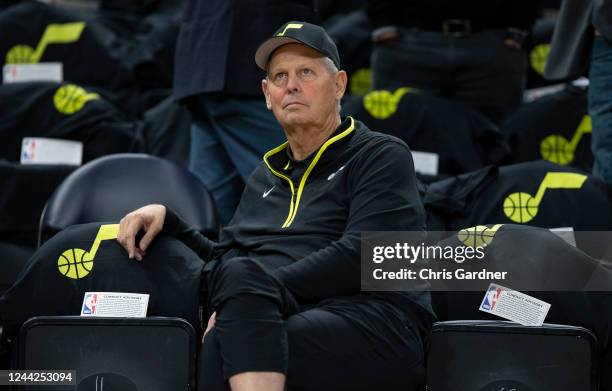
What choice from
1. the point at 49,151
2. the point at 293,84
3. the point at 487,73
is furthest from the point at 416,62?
the point at 293,84

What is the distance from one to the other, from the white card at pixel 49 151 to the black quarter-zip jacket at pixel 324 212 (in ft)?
4.51

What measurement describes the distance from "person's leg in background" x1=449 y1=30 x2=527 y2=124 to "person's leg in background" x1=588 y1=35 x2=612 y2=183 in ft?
3.23

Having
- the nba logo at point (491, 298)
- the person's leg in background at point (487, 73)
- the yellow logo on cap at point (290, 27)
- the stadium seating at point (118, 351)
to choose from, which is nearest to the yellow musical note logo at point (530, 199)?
the nba logo at point (491, 298)

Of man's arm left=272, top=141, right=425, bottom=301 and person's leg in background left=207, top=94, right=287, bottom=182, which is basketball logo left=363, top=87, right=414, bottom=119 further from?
man's arm left=272, top=141, right=425, bottom=301

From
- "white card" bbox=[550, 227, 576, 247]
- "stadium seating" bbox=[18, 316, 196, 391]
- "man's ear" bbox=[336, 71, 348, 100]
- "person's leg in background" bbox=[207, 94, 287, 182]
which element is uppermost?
"man's ear" bbox=[336, 71, 348, 100]

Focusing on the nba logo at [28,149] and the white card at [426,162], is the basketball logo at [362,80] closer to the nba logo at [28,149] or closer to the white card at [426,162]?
the white card at [426,162]

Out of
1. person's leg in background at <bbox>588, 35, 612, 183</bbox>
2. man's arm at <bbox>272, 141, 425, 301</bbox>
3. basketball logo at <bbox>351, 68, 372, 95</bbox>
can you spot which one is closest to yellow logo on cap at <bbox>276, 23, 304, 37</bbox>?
man's arm at <bbox>272, 141, 425, 301</bbox>

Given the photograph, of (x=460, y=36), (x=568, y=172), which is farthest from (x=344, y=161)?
(x=460, y=36)

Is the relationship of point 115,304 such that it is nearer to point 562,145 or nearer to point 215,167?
point 215,167

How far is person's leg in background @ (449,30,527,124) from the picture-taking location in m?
4.46

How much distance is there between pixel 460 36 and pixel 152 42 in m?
1.70

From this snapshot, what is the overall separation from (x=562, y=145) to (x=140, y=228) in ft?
6.78

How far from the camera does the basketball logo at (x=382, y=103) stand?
4.14m

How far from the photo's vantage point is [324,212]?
9.30 ft
